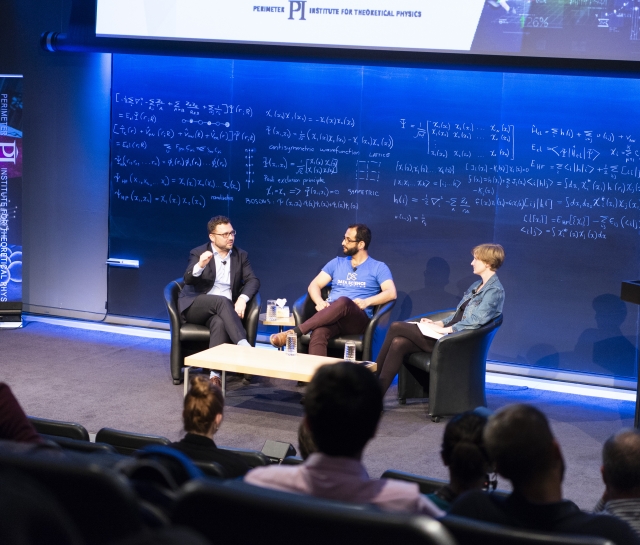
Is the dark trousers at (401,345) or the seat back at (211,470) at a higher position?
the seat back at (211,470)

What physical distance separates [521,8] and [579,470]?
3.43m

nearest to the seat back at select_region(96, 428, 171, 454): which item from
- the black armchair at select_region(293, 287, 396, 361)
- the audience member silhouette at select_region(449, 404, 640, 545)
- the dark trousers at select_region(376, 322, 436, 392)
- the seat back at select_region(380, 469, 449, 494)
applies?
the seat back at select_region(380, 469, 449, 494)

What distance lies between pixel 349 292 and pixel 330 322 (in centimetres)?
46

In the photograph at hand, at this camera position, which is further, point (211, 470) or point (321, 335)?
point (321, 335)

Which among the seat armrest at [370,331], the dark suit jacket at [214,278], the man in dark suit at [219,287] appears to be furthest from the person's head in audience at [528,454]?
the dark suit jacket at [214,278]

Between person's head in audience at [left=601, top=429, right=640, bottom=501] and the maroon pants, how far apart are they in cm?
356

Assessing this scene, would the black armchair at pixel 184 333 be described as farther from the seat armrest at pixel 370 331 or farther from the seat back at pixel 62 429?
the seat back at pixel 62 429

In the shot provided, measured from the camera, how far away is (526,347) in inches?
265

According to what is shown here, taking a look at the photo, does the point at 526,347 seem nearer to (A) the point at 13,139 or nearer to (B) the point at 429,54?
(B) the point at 429,54

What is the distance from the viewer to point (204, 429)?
293 centimetres

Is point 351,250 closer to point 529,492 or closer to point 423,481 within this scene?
point 423,481

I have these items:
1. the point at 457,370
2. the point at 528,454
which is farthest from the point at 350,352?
the point at 528,454

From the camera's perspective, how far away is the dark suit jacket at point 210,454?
276cm

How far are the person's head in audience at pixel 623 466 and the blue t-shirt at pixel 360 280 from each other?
12.6ft
